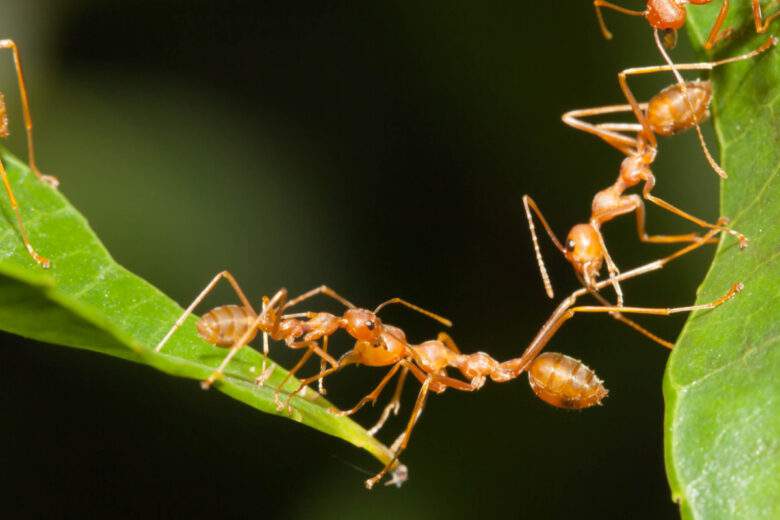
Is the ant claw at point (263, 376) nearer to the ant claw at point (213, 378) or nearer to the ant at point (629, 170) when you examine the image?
the ant claw at point (213, 378)

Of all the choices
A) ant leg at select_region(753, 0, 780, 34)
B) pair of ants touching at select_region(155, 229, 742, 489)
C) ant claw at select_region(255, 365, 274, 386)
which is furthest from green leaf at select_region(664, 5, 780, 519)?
ant claw at select_region(255, 365, 274, 386)

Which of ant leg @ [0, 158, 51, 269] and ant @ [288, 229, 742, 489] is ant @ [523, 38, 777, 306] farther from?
ant leg @ [0, 158, 51, 269]

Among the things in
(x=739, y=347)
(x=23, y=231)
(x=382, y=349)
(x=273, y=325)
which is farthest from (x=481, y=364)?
(x=23, y=231)

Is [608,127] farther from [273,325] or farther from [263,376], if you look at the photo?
[263,376]

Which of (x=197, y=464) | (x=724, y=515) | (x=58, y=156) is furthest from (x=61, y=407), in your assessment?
(x=724, y=515)

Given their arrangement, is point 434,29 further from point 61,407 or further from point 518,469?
point 61,407
